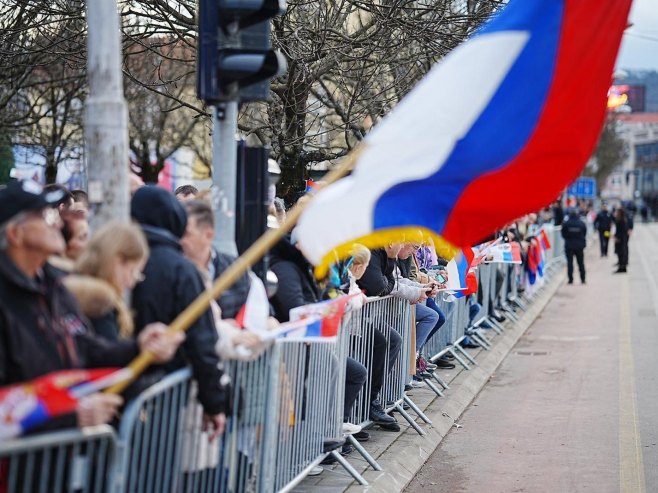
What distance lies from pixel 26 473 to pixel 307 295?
11.7ft

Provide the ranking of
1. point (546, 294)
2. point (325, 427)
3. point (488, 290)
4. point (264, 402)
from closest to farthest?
1. point (264, 402)
2. point (325, 427)
3. point (488, 290)
4. point (546, 294)

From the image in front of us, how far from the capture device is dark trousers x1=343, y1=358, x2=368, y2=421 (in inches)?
308

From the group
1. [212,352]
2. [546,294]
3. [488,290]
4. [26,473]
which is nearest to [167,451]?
[212,352]

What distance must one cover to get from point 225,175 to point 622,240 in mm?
28912

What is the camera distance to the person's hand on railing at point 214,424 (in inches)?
198

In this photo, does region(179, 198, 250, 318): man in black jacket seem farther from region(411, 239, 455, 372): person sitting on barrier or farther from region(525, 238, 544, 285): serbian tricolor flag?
region(525, 238, 544, 285): serbian tricolor flag

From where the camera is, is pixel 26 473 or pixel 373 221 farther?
pixel 373 221

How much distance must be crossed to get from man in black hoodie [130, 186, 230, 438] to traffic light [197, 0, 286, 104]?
4.14 feet

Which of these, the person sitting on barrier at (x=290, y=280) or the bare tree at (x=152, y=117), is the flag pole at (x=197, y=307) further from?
the bare tree at (x=152, y=117)

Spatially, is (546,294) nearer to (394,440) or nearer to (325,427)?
(394,440)

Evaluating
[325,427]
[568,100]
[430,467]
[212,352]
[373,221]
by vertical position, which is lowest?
[430,467]

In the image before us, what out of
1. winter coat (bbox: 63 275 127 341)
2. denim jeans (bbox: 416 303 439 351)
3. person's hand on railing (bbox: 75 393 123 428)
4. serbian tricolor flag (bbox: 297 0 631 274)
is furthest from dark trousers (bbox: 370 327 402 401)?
person's hand on railing (bbox: 75 393 123 428)

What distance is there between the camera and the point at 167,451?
479 centimetres

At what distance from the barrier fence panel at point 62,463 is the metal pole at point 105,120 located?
1.30 metres
